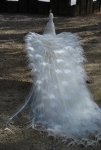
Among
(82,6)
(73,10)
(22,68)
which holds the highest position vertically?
(82,6)

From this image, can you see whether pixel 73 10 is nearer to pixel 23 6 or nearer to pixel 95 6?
pixel 95 6

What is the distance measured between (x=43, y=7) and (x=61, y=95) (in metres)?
6.04

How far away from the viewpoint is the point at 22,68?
186 inches

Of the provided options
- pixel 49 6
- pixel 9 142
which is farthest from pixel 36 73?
pixel 49 6

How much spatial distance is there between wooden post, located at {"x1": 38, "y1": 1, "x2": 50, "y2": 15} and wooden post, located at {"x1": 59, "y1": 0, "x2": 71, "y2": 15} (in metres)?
0.36

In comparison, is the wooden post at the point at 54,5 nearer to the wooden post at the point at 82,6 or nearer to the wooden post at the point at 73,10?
the wooden post at the point at 73,10

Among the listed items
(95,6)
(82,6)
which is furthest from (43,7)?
(95,6)

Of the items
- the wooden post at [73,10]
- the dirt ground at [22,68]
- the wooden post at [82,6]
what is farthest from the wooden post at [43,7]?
the wooden post at [82,6]

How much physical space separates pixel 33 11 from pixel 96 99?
5.73m

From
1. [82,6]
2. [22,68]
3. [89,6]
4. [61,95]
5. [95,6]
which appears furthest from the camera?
[95,6]

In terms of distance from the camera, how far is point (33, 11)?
8.90 metres

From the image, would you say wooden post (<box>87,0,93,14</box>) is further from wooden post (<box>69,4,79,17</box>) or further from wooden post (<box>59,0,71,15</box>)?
wooden post (<box>59,0,71,15</box>)

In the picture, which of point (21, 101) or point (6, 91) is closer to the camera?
point (21, 101)

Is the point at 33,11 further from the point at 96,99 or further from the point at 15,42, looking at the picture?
the point at 96,99
